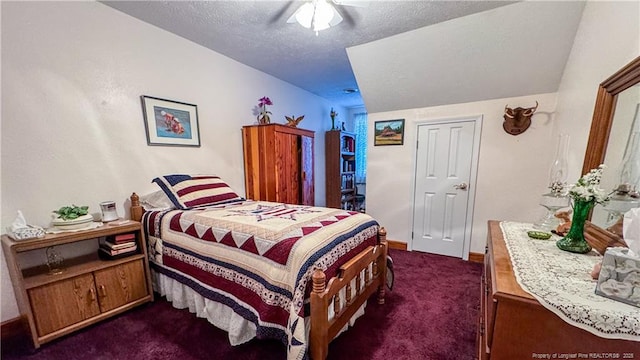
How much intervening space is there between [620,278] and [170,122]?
3.05 m

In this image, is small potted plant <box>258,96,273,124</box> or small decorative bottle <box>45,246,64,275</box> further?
small potted plant <box>258,96,273,124</box>

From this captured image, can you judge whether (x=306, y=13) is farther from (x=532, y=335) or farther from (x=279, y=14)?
(x=532, y=335)

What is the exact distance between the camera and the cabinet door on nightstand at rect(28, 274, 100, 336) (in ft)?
4.77

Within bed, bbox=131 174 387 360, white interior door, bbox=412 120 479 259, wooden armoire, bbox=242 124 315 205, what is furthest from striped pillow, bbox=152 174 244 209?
white interior door, bbox=412 120 479 259

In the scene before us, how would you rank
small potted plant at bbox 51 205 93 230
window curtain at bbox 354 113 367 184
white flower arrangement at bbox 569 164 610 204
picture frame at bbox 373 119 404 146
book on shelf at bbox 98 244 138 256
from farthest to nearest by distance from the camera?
1. window curtain at bbox 354 113 367 184
2. picture frame at bbox 373 119 404 146
3. book on shelf at bbox 98 244 138 256
4. small potted plant at bbox 51 205 93 230
5. white flower arrangement at bbox 569 164 610 204

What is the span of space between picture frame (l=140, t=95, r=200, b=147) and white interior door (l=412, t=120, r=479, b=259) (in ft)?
8.95

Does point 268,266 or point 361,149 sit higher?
point 361,149

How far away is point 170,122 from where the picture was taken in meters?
2.36

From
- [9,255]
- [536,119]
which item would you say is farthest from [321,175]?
[9,255]

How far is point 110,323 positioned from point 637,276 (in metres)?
2.78

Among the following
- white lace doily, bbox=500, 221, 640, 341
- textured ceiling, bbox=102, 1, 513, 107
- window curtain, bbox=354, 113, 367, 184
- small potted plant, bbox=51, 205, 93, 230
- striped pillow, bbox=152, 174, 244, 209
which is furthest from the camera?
window curtain, bbox=354, 113, 367, 184

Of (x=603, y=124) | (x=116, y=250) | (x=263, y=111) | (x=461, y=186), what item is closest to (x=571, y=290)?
(x=603, y=124)

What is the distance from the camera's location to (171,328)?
1660 millimetres

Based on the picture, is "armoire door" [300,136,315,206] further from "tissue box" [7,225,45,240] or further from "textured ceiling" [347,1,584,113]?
"tissue box" [7,225,45,240]
